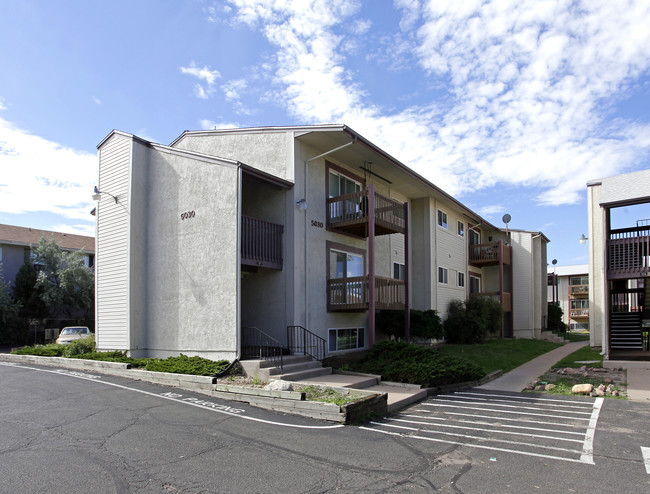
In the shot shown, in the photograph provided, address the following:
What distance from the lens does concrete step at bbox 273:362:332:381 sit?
11984mm

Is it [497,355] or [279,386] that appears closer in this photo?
[279,386]

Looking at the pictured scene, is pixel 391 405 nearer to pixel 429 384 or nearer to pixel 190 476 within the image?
pixel 429 384

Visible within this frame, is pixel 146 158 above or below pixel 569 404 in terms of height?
above

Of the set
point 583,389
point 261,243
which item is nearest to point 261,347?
point 261,243

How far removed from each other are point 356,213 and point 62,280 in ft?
81.5

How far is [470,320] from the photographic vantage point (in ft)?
77.9

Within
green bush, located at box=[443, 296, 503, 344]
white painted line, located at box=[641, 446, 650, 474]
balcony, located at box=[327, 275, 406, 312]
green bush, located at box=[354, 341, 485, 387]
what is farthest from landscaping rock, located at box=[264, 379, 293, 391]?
green bush, located at box=[443, 296, 503, 344]

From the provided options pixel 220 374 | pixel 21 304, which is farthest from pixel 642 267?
pixel 21 304

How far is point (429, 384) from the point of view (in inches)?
467

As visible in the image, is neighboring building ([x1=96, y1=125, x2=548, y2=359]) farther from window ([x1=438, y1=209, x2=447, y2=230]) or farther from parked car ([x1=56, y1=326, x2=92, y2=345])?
parked car ([x1=56, y1=326, x2=92, y2=345])

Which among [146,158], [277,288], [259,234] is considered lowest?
[277,288]

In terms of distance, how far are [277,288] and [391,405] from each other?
6190 millimetres

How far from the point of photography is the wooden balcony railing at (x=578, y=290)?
50.3m

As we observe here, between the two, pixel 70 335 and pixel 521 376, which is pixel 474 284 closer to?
pixel 521 376
